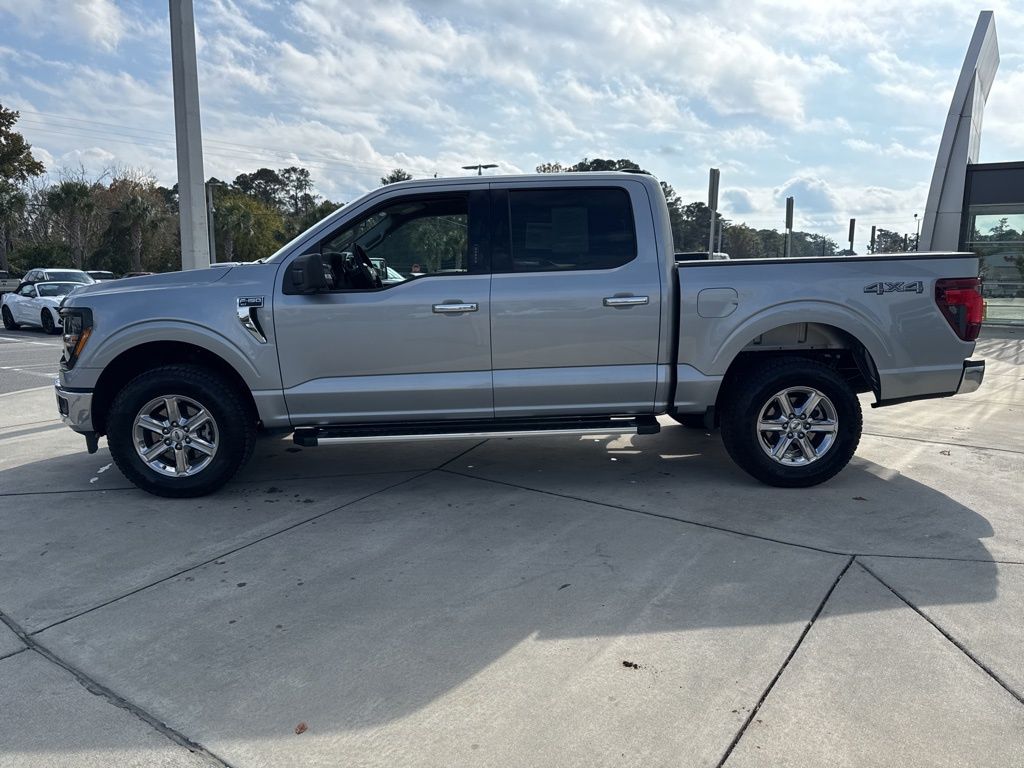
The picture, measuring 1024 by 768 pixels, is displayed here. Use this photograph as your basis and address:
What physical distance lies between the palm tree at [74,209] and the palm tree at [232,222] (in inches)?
377

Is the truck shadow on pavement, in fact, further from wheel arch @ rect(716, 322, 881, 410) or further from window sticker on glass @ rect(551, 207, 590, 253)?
window sticker on glass @ rect(551, 207, 590, 253)

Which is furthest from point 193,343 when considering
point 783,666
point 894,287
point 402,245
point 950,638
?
point 894,287

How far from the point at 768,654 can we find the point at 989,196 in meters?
21.0

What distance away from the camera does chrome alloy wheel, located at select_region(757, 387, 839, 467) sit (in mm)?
5180

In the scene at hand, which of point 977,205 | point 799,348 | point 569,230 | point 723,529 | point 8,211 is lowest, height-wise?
point 723,529

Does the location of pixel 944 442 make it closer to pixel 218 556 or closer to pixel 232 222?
pixel 218 556

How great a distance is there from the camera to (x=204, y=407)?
4984mm

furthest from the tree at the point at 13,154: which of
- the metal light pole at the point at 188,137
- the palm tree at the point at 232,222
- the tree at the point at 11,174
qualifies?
the metal light pole at the point at 188,137

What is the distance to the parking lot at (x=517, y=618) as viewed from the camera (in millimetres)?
2588

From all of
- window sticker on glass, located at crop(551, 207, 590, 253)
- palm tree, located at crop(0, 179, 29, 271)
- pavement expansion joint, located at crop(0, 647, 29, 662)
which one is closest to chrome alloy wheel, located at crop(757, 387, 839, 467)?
window sticker on glass, located at crop(551, 207, 590, 253)

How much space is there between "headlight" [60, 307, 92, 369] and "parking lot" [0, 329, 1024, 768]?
1.00m

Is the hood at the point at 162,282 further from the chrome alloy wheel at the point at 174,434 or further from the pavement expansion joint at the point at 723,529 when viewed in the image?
the pavement expansion joint at the point at 723,529

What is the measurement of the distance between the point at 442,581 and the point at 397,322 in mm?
1839

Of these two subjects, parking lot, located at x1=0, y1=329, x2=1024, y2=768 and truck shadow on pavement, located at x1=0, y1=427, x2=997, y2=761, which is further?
truck shadow on pavement, located at x1=0, y1=427, x2=997, y2=761
